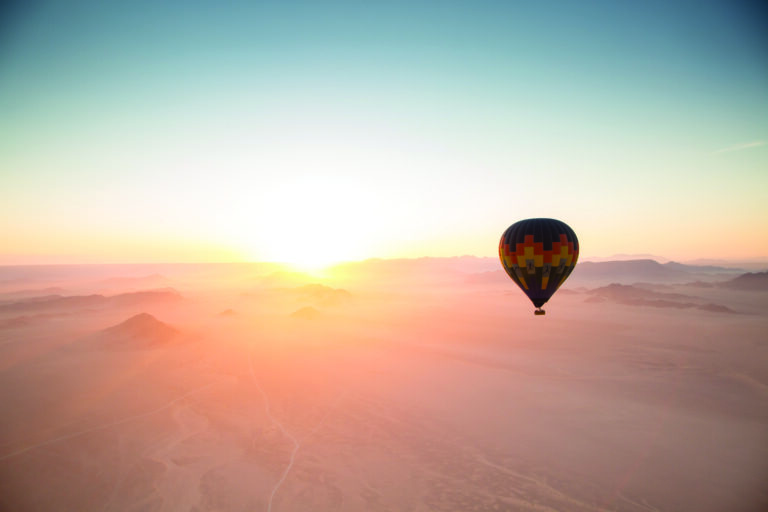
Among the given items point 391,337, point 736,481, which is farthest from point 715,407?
point 391,337

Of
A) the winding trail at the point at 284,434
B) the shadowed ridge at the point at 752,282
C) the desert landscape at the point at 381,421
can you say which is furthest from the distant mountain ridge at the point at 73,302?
the shadowed ridge at the point at 752,282

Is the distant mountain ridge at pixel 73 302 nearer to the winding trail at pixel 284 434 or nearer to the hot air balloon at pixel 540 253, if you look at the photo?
the winding trail at pixel 284 434

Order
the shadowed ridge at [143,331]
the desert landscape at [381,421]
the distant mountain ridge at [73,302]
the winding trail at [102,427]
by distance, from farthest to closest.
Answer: the distant mountain ridge at [73,302] < the shadowed ridge at [143,331] < the winding trail at [102,427] < the desert landscape at [381,421]

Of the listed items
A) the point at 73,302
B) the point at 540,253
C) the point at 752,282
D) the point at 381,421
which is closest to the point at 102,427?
the point at 381,421

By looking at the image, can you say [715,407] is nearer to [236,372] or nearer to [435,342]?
[435,342]

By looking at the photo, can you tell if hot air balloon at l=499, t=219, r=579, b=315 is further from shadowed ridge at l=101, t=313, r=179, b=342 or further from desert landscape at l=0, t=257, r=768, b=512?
shadowed ridge at l=101, t=313, r=179, b=342

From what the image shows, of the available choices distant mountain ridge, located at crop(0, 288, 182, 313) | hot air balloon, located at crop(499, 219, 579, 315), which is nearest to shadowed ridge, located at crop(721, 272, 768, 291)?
hot air balloon, located at crop(499, 219, 579, 315)
